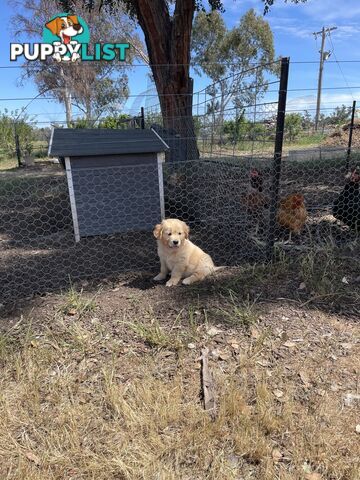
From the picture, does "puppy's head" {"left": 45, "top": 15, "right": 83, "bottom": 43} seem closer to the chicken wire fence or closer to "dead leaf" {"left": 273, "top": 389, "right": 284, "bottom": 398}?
the chicken wire fence

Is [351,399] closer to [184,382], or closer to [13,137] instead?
[184,382]

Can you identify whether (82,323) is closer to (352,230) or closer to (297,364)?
(297,364)

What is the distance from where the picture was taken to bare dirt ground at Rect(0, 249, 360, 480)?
179 centimetres

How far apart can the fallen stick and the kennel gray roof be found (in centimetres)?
285

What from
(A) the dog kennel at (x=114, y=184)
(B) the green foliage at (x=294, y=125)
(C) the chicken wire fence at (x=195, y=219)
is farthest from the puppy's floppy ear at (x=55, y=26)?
(A) the dog kennel at (x=114, y=184)

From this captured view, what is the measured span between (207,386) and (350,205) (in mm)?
3120

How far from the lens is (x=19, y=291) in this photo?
11.0 ft

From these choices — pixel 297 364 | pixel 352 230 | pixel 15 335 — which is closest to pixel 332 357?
pixel 297 364

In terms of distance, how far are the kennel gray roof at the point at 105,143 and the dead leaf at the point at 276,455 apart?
3.48 meters

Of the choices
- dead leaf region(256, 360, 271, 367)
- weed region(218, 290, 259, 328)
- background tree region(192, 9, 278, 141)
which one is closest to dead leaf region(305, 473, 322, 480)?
dead leaf region(256, 360, 271, 367)

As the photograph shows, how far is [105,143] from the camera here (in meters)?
4.95

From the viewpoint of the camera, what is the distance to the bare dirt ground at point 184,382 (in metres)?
1.79

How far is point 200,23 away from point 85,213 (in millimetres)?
33519

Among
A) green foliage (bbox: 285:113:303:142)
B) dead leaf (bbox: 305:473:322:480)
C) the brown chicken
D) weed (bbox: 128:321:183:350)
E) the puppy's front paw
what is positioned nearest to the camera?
dead leaf (bbox: 305:473:322:480)
